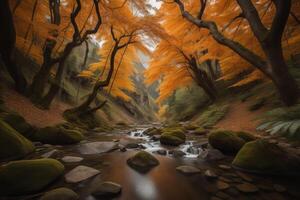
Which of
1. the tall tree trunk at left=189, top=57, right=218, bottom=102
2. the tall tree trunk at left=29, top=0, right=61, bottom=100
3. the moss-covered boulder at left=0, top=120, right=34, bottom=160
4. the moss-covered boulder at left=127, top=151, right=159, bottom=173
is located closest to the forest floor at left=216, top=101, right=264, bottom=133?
the tall tree trunk at left=189, top=57, right=218, bottom=102

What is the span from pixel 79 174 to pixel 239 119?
7755 mm

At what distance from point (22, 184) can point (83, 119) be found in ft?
29.8

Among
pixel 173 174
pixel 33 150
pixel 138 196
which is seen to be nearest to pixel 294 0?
pixel 173 174

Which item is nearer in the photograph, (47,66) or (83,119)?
(47,66)

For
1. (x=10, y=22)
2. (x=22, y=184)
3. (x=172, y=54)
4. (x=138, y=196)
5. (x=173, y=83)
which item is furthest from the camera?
(x=173, y=83)

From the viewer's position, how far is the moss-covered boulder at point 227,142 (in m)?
4.49

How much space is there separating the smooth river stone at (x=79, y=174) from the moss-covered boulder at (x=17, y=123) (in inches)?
121

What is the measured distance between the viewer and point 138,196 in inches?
100

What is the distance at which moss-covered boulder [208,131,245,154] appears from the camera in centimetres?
449

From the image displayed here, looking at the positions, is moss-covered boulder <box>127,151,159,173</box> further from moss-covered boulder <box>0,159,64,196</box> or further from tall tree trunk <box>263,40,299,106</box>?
tall tree trunk <box>263,40,299,106</box>

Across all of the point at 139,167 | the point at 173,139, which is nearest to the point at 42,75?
the point at 173,139

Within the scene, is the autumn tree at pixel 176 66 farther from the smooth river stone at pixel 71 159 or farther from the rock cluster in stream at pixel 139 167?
the smooth river stone at pixel 71 159

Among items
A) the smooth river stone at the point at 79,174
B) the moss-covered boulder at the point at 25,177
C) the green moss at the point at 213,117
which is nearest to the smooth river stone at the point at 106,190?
the smooth river stone at the point at 79,174

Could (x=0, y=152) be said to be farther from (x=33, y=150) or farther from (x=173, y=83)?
(x=173, y=83)
